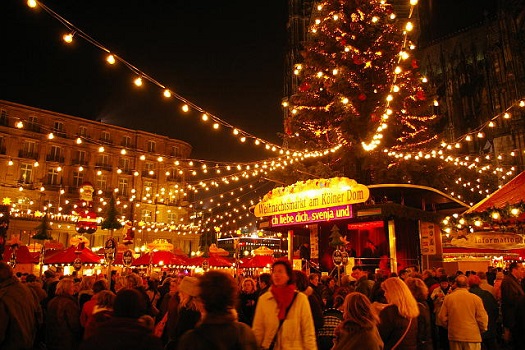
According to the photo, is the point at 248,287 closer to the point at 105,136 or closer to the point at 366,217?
the point at 366,217

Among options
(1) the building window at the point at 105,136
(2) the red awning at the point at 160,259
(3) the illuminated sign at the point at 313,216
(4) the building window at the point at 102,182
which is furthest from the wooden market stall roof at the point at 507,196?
(1) the building window at the point at 105,136

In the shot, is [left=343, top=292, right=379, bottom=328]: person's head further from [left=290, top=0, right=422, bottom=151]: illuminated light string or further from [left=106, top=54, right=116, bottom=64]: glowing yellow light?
[left=290, top=0, right=422, bottom=151]: illuminated light string

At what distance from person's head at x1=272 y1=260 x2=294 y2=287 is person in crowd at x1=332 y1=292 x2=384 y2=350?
2.37ft

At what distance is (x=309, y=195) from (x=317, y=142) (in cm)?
603

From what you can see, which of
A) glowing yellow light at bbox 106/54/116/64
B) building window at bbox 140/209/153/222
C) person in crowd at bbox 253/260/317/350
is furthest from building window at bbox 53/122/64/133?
person in crowd at bbox 253/260/317/350

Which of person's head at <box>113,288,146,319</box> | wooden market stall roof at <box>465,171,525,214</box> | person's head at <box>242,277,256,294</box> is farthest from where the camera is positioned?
wooden market stall roof at <box>465,171,525,214</box>

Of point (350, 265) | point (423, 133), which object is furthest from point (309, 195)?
point (423, 133)

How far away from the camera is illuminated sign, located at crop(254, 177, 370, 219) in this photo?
12.8 m

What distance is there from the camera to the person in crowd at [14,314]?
4195 millimetres

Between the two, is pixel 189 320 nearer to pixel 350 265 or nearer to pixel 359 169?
pixel 350 265

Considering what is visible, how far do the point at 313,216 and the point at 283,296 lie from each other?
10122 millimetres

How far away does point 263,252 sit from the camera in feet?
74.5

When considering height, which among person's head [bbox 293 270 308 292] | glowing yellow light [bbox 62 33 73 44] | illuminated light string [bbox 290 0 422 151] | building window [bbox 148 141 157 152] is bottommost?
person's head [bbox 293 270 308 292]

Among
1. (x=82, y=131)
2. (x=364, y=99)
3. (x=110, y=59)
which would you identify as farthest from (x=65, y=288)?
(x=82, y=131)
